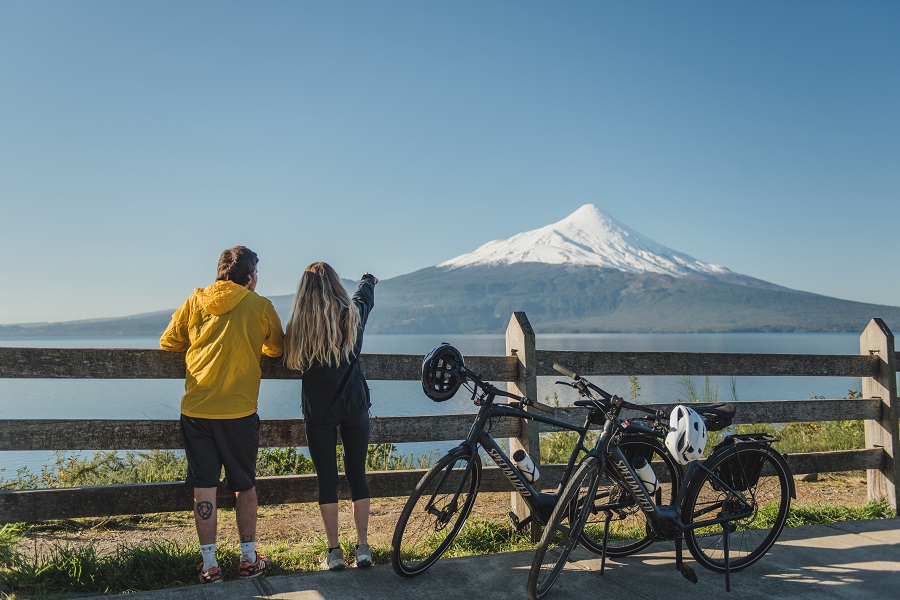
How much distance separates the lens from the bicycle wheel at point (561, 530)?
422cm

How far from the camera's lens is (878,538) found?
5.70 meters

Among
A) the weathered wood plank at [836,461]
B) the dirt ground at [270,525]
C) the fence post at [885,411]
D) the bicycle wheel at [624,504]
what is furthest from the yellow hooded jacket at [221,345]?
the fence post at [885,411]

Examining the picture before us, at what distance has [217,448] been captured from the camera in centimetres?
451

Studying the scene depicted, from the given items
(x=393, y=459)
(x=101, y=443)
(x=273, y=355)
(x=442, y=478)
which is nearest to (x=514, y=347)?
(x=442, y=478)

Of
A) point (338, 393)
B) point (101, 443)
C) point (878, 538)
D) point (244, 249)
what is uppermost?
point (244, 249)

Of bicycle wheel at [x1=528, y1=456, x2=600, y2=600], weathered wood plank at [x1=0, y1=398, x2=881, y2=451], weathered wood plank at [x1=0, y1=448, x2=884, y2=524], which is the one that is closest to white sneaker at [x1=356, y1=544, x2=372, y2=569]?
weathered wood plank at [x1=0, y1=448, x2=884, y2=524]

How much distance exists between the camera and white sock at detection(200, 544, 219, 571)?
175 inches

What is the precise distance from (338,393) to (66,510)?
71.2 inches

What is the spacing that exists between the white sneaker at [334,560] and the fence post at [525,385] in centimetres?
138

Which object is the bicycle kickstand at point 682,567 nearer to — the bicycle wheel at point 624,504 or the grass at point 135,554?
the bicycle wheel at point 624,504

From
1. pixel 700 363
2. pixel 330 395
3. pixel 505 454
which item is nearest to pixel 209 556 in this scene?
pixel 330 395

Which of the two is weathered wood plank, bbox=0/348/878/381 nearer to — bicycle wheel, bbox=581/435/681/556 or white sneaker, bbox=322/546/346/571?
bicycle wheel, bbox=581/435/681/556

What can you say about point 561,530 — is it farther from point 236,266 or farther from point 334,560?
point 236,266

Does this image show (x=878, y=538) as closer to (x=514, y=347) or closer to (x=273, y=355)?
(x=514, y=347)
